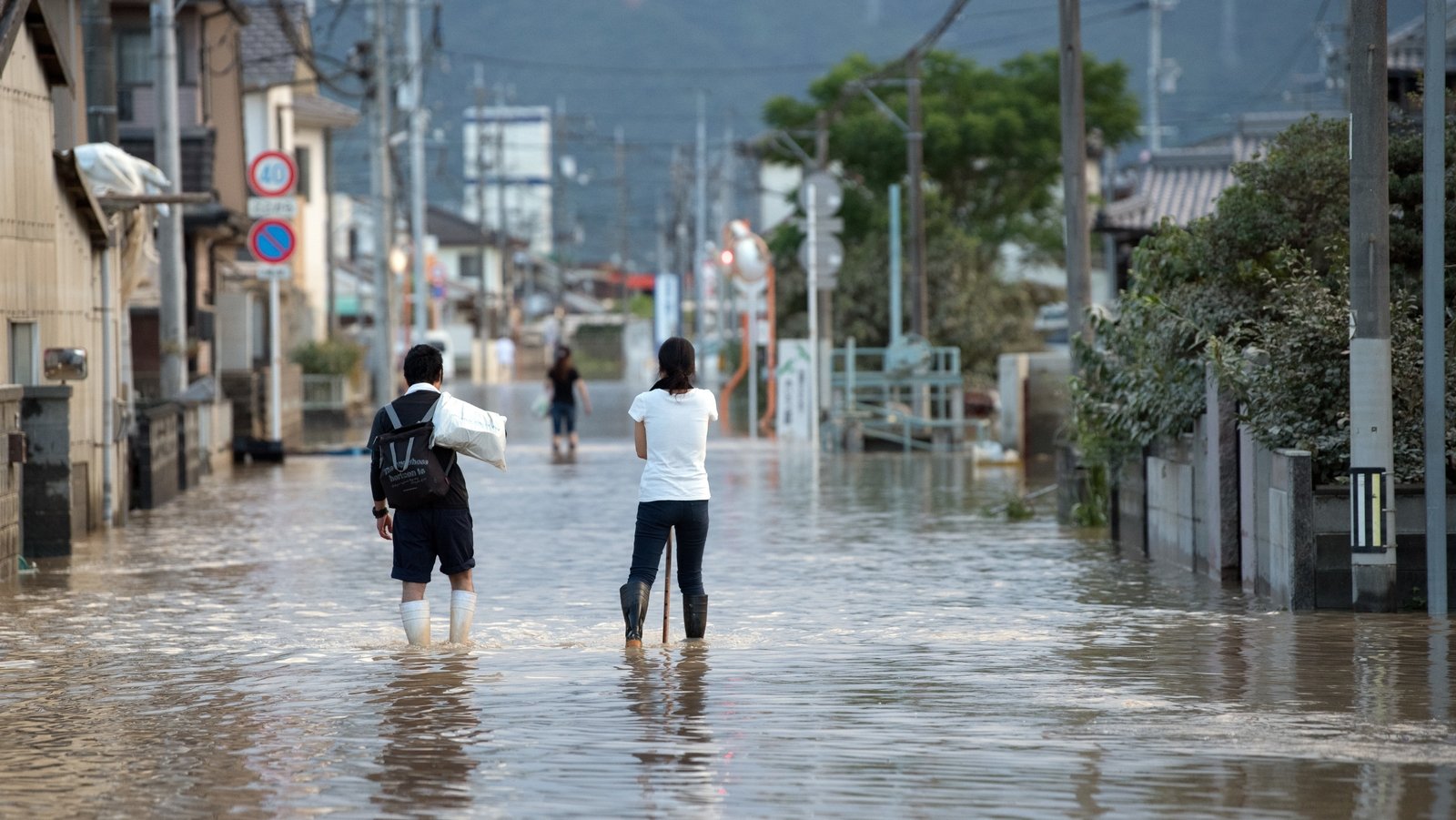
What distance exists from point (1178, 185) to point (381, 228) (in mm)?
17242

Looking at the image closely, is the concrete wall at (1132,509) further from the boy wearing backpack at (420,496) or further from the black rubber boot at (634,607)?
the boy wearing backpack at (420,496)

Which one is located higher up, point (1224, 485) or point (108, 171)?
point (108, 171)

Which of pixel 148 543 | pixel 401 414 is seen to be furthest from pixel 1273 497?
pixel 148 543

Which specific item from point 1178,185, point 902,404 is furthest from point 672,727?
point 1178,185

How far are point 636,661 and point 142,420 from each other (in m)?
12.4

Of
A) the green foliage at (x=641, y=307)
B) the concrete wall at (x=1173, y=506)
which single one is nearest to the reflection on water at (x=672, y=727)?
the concrete wall at (x=1173, y=506)

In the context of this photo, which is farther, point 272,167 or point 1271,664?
point 272,167

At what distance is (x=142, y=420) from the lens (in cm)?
2183

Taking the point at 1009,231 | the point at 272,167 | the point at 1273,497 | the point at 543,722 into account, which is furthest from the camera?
the point at 1009,231

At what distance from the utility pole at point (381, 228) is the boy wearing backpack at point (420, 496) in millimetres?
33027

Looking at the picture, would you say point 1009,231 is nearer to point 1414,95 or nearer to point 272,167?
point 272,167

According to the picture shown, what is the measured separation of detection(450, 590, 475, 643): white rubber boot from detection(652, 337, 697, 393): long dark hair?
157 centimetres

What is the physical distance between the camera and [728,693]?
385 inches

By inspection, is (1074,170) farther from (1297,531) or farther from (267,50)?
(267,50)
